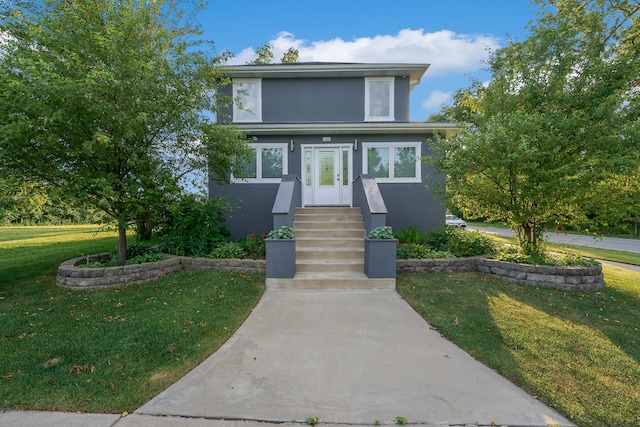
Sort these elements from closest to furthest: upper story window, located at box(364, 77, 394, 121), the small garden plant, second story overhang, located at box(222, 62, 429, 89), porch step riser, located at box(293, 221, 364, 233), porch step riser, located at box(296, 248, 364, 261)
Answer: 1. the small garden plant
2. porch step riser, located at box(296, 248, 364, 261)
3. porch step riser, located at box(293, 221, 364, 233)
4. second story overhang, located at box(222, 62, 429, 89)
5. upper story window, located at box(364, 77, 394, 121)

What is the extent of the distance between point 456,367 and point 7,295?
288 inches

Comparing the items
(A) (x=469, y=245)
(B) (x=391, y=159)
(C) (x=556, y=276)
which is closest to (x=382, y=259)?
(A) (x=469, y=245)

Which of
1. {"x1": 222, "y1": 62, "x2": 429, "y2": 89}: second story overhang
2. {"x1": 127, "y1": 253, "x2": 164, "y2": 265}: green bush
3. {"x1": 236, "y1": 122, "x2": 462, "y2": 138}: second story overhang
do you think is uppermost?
{"x1": 222, "y1": 62, "x2": 429, "y2": 89}: second story overhang

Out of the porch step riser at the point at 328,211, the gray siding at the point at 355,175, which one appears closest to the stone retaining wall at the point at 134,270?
the porch step riser at the point at 328,211

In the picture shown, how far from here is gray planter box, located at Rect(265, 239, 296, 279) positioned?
5.48 m

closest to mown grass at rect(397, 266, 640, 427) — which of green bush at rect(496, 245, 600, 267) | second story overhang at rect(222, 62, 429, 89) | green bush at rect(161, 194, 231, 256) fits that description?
green bush at rect(496, 245, 600, 267)

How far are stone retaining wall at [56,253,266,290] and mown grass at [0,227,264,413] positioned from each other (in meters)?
0.24

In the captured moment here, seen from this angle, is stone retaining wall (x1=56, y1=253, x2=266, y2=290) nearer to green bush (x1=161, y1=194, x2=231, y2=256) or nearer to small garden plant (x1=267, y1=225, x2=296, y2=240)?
green bush (x1=161, y1=194, x2=231, y2=256)

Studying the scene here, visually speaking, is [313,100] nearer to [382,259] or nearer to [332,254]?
[332,254]

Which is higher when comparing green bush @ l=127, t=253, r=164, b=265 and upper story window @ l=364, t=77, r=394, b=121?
upper story window @ l=364, t=77, r=394, b=121

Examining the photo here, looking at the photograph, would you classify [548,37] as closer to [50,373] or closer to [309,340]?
[309,340]

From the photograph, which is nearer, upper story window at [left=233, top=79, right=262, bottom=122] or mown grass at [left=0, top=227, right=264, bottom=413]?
mown grass at [left=0, top=227, right=264, bottom=413]

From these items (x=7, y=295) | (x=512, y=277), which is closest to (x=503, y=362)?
(x=512, y=277)

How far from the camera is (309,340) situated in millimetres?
3436
